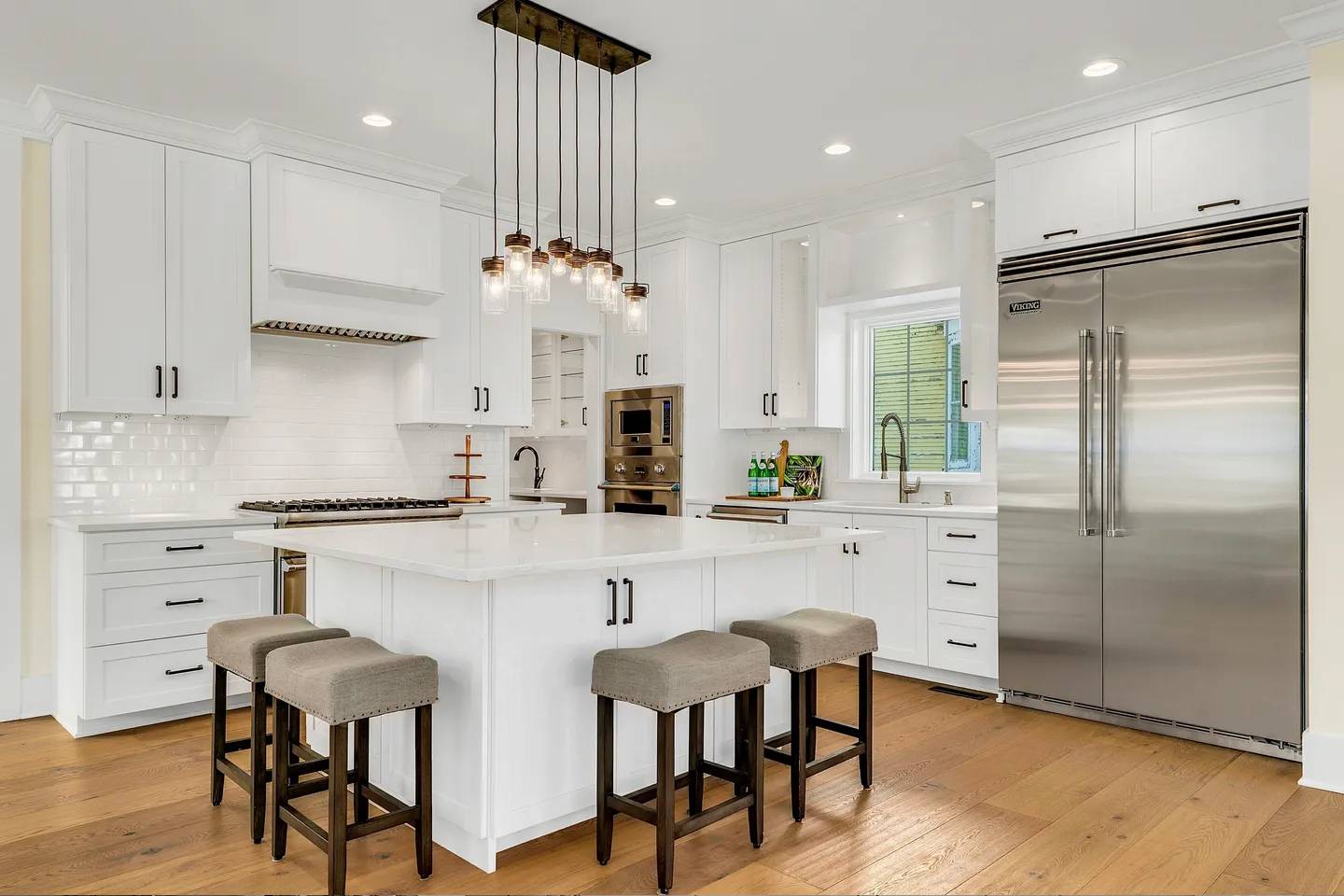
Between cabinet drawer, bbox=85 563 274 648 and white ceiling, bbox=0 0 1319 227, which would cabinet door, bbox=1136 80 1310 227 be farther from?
cabinet drawer, bbox=85 563 274 648

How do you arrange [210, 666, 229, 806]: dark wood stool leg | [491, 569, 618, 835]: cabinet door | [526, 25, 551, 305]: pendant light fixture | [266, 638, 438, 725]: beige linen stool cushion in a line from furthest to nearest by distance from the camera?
[526, 25, 551, 305]: pendant light fixture, [210, 666, 229, 806]: dark wood stool leg, [491, 569, 618, 835]: cabinet door, [266, 638, 438, 725]: beige linen stool cushion

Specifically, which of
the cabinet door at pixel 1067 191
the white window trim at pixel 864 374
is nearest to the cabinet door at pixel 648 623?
the cabinet door at pixel 1067 191

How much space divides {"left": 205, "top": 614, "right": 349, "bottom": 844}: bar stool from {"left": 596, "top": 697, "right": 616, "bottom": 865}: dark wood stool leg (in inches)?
36.2

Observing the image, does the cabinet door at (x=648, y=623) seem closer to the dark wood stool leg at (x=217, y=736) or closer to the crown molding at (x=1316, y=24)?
the dark wood stool leg at (x=217, y=736)

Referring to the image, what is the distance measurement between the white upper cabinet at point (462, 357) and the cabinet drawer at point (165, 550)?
127 cm

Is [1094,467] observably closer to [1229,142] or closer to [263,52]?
[1229,142]

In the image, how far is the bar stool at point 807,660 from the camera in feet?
9.29

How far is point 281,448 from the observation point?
188 inches

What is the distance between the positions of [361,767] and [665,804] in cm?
96

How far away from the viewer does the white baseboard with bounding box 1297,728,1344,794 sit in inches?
121

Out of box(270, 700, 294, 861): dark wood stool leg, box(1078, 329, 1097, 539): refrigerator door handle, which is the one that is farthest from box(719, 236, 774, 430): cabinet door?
box(270, 700, 294, 861): dark wood stool leg

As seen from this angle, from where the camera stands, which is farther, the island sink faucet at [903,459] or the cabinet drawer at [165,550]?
the island sink faucet at [903,459]

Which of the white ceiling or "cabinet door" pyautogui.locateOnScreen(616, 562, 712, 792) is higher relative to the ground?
the white ceiling

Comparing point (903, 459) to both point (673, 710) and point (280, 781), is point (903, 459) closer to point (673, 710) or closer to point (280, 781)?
point (673, 710)
